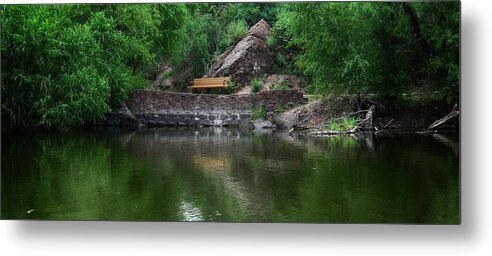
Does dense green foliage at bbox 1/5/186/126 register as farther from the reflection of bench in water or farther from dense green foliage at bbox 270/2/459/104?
dense green foliage at bbox 270/2/459/104

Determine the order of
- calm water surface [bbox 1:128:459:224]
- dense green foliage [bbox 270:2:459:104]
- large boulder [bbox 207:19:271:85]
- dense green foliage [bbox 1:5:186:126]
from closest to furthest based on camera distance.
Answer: calm water surface [bbox 1:128:459:224]
dense green foliage [bbox 270:2:459:104]
dense green foliage [bbox 1:5:186:126]
large boulder [bbox 207:19:271:85]

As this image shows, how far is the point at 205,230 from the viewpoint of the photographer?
15.5 ft

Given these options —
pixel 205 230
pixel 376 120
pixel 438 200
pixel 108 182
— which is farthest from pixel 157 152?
pixel 438 200

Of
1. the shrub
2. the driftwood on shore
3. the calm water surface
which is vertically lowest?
the calm water surface

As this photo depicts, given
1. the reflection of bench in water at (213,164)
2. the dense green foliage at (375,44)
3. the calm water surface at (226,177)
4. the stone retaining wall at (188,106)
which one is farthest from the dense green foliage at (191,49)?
the reflection of bench in water at (213,164)

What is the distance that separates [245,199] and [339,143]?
1.13 m

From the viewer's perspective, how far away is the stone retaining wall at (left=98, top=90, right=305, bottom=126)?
18.2ft

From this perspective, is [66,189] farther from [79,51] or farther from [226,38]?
[226,38]

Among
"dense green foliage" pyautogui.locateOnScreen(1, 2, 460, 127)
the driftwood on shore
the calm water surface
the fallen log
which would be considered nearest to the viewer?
the calm water surface

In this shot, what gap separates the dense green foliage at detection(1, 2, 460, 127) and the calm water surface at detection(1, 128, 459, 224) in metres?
0.38

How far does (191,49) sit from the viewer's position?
5.54 metres

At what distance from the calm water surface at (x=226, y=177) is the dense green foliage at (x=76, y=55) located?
27cm

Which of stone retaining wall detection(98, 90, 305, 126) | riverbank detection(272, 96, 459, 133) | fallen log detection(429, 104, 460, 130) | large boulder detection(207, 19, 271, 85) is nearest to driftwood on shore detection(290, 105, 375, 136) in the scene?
riverbank detection(272, 96, 459, 133)

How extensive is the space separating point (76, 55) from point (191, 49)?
3.71 feet
